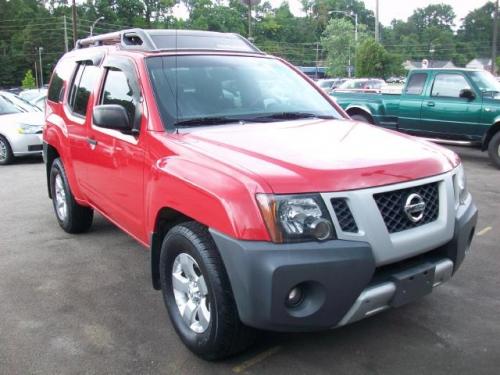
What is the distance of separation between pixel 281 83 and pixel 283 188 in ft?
6.20

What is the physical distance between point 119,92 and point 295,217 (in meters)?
2.17

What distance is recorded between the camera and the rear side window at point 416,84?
1070cm

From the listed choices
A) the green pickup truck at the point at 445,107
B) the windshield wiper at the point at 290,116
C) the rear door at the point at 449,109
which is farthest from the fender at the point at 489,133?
the windshield wiper at the point at 290,116

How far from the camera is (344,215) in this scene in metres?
2.65

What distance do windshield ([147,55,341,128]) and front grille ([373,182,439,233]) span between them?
130 cm

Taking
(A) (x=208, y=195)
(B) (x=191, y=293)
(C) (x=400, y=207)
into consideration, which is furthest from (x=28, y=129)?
(C) (x=400, y=207)

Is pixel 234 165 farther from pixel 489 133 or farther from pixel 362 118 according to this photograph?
pixel 362 118

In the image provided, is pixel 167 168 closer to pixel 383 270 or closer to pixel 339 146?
pixel 339 146

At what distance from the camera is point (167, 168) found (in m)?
3.22

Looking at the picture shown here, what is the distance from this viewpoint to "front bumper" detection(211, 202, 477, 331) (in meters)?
2.54

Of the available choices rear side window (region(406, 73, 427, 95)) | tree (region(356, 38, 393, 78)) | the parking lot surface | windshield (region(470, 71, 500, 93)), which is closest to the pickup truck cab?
the parking lot surface

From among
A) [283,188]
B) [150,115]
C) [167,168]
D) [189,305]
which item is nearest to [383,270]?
[283,188]

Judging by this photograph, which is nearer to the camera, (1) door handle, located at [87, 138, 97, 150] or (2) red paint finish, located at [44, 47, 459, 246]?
(2) red paint finish, located at [44, 47, 459, 246]

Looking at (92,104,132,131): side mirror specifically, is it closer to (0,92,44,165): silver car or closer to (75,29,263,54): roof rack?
(75,29,263,54): roof rack
